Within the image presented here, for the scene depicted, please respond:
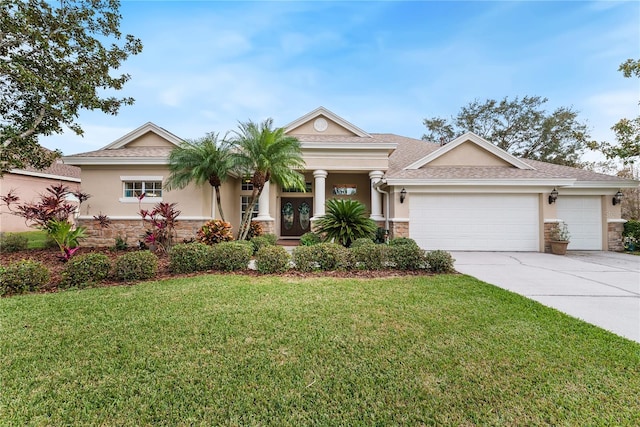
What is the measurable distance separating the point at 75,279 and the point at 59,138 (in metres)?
7.15

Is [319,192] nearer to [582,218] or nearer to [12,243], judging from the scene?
[582,218]

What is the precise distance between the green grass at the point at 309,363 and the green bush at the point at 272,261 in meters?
2.00

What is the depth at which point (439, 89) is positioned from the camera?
1641 centimetres

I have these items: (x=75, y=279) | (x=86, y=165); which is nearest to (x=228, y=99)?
(x=86, y=165)

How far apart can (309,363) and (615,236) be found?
49.1ft

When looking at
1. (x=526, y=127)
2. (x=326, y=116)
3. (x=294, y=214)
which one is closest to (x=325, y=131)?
(x=326, y=116)

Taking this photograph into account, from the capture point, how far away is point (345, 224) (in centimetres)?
909

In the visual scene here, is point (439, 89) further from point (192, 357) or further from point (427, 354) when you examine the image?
point (192, 357)

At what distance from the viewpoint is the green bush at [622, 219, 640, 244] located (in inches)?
446

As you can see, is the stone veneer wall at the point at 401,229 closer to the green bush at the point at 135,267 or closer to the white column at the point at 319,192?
the white column at the point at 319,192

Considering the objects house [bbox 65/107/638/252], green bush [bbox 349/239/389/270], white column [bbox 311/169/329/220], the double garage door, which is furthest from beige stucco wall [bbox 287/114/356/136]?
green bush [bbox 349/239/389/270]

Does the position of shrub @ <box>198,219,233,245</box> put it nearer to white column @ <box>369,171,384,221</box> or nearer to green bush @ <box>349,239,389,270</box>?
green bush @ <box>349,239,389,270</box>

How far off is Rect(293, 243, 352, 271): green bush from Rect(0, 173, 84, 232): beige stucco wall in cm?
1624

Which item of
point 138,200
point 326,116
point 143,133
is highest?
point 326,116
